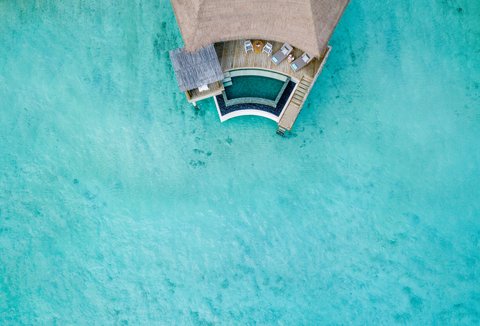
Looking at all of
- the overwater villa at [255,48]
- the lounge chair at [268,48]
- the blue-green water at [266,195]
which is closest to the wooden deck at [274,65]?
the overwater villa at [255,48]

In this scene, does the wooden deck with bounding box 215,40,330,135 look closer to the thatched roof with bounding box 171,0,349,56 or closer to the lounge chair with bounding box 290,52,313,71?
the lounge chair with bounding box 290,52,313,71

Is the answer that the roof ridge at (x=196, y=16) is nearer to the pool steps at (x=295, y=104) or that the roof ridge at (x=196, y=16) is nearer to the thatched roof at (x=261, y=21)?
the thatched roof at (x=261, y=21)

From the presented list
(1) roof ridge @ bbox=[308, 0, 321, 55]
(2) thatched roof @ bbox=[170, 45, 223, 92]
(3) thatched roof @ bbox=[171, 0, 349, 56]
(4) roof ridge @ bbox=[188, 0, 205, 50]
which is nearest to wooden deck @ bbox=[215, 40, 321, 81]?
(2) thatched roof @ bbox=[170, 45, 223, 92]

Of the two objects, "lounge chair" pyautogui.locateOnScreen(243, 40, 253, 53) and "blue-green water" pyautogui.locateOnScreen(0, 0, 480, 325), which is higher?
"lounge chair" pyautogui.locateOnScreen(243, 40, 253, 53)

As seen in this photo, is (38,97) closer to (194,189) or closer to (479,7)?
(194,189)

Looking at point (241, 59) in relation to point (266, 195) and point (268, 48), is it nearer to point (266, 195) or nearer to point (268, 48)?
point (268, 48)

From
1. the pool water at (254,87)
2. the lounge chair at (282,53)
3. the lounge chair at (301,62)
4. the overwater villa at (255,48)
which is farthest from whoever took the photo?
the pool water at (254,87)

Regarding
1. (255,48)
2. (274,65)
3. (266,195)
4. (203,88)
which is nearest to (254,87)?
(274,65)

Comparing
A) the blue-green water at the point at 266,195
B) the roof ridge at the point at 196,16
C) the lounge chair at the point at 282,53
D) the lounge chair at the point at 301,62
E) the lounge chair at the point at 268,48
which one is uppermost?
the roof ridge at the point at 196,16
